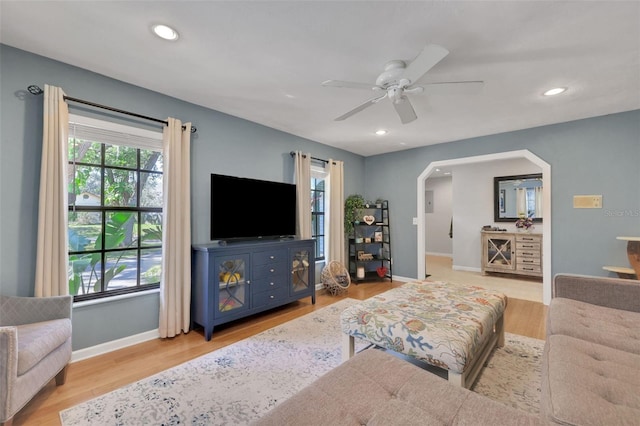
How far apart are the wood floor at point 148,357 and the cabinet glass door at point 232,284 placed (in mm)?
265

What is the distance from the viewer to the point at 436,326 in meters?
1.85

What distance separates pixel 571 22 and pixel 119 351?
14.0 ft

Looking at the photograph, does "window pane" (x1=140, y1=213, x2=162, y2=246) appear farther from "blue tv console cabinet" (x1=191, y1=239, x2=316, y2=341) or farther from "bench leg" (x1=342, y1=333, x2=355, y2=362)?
"bench leg" (x1=342, y1=333, x2=355, y2=362)

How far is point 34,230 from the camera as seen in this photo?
2.19 m

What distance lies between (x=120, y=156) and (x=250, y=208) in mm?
1383

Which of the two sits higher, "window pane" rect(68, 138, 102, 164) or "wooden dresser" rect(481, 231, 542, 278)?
"window pane" rect(68, 138, 102, 164)

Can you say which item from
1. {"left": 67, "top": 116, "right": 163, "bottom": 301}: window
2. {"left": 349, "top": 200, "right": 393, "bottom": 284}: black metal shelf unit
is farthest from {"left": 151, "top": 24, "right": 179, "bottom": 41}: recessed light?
{"left": 349, "top": 200, "right": 393, "bottom": 284}: black metal shelf unit

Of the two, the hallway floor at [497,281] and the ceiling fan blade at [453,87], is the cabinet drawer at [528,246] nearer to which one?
the hallway floor at [497,281]

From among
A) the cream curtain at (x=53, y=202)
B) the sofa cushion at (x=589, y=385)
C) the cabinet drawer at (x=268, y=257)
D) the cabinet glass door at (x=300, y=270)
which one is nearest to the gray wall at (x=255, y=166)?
the cream curtain at (x=53, y=202)

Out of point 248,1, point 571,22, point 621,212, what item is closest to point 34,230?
point 248,1

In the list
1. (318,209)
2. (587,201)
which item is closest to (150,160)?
(318,209)

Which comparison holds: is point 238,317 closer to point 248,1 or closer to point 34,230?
point 34,230

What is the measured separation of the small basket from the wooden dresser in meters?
3.21

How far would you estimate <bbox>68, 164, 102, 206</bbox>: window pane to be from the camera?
7.95 ft
